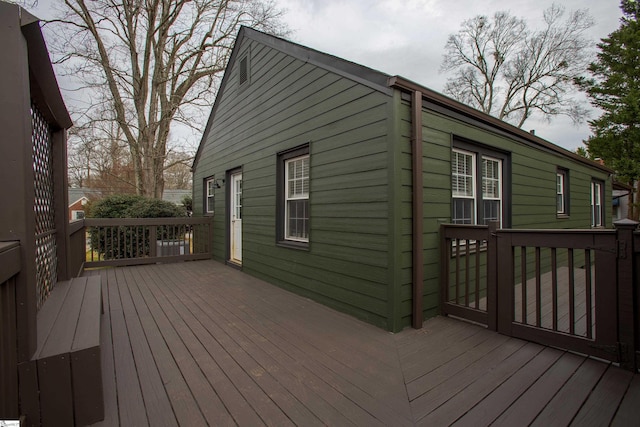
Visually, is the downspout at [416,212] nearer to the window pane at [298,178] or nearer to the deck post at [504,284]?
the deck post at [504,284]

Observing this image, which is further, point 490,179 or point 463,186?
point 490,179

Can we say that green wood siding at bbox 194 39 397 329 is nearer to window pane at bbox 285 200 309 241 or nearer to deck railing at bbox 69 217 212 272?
window pane at bbox 285 200 309 241

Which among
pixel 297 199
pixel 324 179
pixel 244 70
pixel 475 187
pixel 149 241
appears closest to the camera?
pixel 324 179

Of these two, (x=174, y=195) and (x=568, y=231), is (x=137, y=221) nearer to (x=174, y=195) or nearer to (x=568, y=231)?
(x=568, y=231)

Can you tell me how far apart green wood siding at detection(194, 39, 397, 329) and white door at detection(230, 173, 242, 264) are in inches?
21.5

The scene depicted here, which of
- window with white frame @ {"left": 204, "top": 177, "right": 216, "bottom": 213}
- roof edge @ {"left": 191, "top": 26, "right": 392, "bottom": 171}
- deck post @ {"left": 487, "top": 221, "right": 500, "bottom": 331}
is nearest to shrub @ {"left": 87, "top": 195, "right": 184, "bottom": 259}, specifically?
window with white frame @ {"left": 204, "top": 177, "right": 216, "bottom": 213}

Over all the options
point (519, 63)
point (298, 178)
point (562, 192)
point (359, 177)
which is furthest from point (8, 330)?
point (519, 63)

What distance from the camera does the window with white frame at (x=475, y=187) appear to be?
370cm

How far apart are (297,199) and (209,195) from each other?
4.21 m

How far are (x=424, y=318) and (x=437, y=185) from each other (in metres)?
1.42

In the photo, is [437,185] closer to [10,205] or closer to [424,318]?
[424,318]

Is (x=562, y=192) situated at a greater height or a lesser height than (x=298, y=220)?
greater

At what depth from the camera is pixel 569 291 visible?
2.24 m

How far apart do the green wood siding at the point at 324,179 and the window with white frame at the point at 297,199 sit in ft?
0.75
